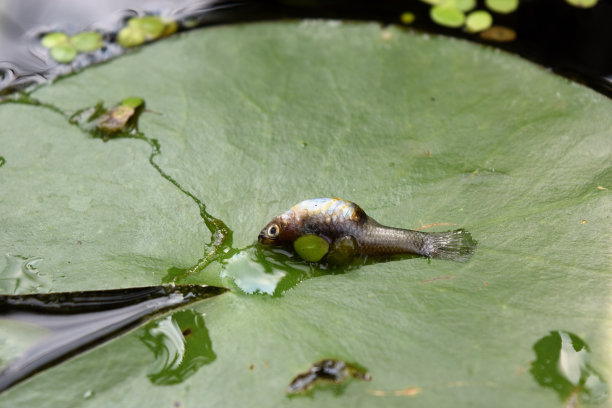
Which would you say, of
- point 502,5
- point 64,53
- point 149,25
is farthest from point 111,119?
point 502,5

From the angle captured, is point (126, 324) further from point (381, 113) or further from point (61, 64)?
point (61, 64)

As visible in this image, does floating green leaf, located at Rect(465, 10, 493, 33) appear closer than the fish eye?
No

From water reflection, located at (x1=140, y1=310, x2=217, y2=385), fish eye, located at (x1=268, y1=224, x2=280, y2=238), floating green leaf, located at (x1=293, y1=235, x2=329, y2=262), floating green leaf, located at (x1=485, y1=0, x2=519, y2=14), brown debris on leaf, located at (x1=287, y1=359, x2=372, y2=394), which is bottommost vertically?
brown debris on leaf, located at (x1=287, y1=359, x2=372, y2=394)

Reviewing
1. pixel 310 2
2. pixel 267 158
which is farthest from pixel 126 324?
pixel 310 2

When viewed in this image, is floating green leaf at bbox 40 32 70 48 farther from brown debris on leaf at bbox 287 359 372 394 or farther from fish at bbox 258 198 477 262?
brown debris on leaf at bbox 287 359 372 394

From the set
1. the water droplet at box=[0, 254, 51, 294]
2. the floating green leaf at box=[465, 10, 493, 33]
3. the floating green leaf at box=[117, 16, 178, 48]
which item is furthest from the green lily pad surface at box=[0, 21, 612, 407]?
the floating green leaf at box=[465, 10, 493, 33]

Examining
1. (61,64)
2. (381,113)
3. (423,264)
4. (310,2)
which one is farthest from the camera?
(310,2)
